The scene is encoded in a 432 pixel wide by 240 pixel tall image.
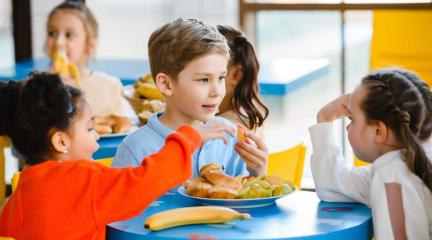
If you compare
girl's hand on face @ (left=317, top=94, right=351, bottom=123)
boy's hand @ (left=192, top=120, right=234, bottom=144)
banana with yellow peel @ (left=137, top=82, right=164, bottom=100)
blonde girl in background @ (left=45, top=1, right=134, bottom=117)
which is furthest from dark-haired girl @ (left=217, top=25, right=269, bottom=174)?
blonde girl in background @ (left=45, top=1, right=134, bottom=117)

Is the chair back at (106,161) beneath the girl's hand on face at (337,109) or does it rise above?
beneath

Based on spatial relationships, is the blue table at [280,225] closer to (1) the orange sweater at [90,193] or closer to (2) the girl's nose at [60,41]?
(1) the orange sweater at [90,193]

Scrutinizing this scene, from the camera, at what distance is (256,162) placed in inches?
101

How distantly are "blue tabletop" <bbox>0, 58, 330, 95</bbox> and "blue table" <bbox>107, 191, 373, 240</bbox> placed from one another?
72.3 inches

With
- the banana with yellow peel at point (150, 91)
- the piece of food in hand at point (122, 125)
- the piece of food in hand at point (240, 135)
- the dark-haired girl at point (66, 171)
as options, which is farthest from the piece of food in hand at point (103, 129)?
the dark-haired girl at point (66, 171)

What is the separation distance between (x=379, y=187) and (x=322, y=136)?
31 cm

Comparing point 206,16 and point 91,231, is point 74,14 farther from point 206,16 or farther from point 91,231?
point 91,231

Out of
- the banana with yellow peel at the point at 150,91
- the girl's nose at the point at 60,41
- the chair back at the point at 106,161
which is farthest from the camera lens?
the girl's nose at the point at 60,41

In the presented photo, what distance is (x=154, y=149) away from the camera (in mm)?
2670

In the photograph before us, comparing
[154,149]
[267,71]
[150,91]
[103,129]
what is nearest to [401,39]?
[267,71]

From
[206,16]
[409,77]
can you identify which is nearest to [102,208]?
[409,77]

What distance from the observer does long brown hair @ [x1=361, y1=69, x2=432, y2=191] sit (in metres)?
2.26

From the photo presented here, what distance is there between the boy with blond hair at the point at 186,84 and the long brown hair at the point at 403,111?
419 millimetres

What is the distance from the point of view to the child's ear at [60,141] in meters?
2.29
